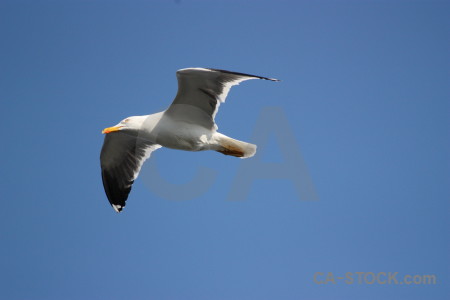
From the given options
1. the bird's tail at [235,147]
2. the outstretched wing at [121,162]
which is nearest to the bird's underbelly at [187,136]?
the bird's tail at [235,147]

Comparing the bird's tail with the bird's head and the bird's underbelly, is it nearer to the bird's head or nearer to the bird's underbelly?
the bird's underbelly

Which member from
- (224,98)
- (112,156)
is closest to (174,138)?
(224,98)

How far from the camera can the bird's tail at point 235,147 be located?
6551mm

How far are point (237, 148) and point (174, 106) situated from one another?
88 cm

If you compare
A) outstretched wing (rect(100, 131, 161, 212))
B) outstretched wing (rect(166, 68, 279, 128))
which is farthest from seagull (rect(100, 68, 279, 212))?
outstretched wing (rect(100, 131, 161, 212))

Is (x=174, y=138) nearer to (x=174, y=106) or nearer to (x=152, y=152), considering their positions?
(x=174, y=106)

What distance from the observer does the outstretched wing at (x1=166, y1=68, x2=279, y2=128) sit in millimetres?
6023

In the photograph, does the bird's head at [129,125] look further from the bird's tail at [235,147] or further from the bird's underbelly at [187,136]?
the bird's tail at [235,147]

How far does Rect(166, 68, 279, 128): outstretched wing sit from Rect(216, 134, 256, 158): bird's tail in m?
0.22

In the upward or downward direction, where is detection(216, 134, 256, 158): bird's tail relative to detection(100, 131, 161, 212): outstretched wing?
upward

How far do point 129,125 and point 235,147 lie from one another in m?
1.25

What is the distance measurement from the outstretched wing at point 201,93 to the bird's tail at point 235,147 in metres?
0.22

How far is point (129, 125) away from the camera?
6582 millimetres

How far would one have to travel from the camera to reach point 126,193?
7.71m
